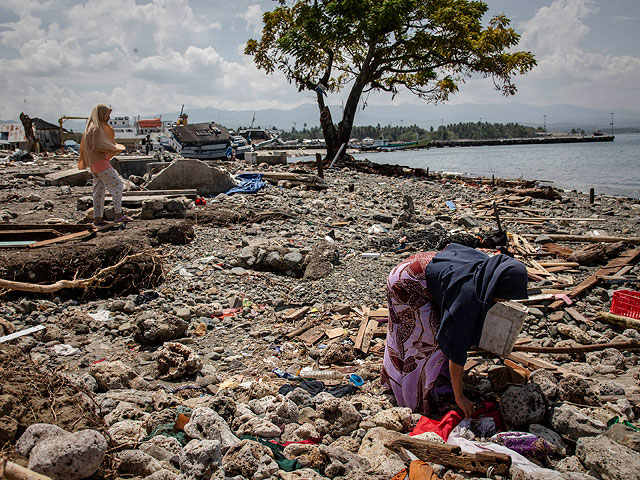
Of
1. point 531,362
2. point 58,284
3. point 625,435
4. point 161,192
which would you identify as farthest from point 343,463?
point 161,192

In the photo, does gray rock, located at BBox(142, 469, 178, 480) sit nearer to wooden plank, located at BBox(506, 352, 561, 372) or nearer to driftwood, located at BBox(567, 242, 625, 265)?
wooden plank, located at BBox(506, 352, 561, 372)

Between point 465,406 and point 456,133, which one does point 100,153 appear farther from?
point 456,133

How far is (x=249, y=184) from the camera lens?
12453 mm

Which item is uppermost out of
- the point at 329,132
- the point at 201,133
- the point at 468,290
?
the point at 329,132

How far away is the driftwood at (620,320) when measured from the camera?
471 centimetres

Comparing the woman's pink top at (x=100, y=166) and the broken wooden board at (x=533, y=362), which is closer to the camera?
the broken wooden board at (x=533, y=362)

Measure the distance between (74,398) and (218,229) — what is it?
19.2 feet

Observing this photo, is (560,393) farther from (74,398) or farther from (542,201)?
(542,201)

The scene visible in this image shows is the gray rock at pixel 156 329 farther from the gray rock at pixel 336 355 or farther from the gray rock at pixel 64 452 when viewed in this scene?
the gray rock at pixel 64 452

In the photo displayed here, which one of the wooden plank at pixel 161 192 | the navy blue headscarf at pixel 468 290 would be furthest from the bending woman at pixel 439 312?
the wooden plank at pixel 161 192

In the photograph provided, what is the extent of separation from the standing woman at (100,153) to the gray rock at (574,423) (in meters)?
6.86

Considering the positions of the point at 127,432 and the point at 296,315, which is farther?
the point at 296,315

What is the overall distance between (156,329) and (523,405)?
10.9ft

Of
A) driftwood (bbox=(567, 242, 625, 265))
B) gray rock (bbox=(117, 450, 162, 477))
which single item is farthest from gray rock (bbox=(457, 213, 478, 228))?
gray rock (bbox=(117, 450, 162, 477))
